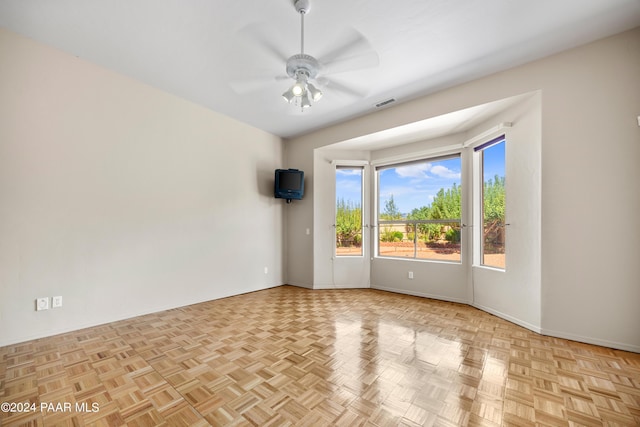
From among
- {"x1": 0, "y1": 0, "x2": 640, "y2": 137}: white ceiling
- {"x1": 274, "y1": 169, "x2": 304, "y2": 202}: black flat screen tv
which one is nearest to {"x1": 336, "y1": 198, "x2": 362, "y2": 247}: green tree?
{"x1": 274, "y1": 169, "x2": 304, "y2": 202}: black flat screen tv

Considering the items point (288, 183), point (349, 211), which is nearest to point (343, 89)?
point (288, 183)

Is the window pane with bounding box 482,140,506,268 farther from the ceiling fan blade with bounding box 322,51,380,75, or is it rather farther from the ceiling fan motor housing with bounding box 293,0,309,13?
the ceiling fan motor housing with bounding box 293,0,309,13

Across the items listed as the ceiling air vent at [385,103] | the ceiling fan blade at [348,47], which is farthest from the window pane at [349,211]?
the ceiling fan blade at [348,47]

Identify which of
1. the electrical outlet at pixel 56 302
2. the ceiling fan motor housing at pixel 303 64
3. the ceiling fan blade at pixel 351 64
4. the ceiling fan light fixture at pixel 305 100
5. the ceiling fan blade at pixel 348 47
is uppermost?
the ceiling fan blade at pixel 348 47

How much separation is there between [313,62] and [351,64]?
0.63 m

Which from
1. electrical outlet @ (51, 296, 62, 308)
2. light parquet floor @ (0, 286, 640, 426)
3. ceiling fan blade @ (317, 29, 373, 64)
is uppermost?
ceiling fan blade @ (317, 29, 373, 64)

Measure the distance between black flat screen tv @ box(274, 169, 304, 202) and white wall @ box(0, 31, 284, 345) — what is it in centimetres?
66

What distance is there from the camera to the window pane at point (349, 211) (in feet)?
16.3

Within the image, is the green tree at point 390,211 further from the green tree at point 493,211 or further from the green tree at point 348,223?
the green tree at point 493,211

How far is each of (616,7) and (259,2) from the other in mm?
2916

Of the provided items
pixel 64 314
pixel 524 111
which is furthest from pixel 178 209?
pixel 524 111

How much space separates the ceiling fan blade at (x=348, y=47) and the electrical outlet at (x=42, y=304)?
3721 mm

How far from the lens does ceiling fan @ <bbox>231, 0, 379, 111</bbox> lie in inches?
94.4

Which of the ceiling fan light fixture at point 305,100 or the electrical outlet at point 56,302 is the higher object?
the ceiling fan light fixture at point 305,100
